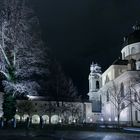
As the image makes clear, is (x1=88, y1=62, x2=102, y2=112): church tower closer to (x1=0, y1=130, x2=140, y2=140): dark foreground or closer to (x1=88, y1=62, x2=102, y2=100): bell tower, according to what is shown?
(x1=88, y1=62, x2=102, y2=100): bell tower

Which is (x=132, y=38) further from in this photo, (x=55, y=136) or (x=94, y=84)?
(x=55, y=136)

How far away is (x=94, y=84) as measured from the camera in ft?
394

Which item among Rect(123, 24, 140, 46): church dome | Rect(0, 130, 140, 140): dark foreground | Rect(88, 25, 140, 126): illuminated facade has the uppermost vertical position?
Rect(123, 24, 140, 46): church dome

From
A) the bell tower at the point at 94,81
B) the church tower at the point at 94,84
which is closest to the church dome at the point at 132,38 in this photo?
the bell tower at the point at 94,81

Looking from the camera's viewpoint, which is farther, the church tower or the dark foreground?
the church tower

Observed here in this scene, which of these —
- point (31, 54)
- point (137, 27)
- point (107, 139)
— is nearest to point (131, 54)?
point (137, 27)

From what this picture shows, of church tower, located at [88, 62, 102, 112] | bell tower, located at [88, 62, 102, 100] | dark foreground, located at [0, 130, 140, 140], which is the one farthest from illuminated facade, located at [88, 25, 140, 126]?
dark foreground, located at [0, 130, 140, 140]

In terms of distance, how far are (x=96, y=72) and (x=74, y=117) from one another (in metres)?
32.8

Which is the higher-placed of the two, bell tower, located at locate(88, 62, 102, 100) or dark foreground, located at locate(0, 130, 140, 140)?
bell tower, located at locate(88, 62, 102, 100)

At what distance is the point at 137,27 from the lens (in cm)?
9844

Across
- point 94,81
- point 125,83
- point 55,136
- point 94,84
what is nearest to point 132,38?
point 125,83

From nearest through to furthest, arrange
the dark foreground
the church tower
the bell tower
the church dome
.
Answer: the dark foreground < the church dome < the church tower < the bell tower

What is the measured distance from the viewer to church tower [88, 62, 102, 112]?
118 metres

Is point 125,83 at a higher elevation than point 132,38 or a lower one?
lower
